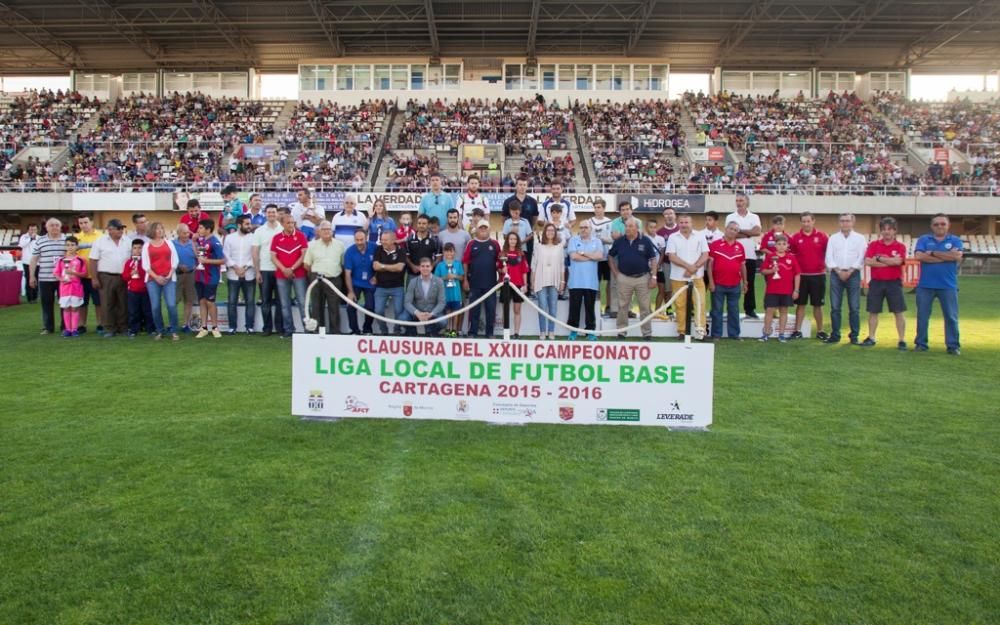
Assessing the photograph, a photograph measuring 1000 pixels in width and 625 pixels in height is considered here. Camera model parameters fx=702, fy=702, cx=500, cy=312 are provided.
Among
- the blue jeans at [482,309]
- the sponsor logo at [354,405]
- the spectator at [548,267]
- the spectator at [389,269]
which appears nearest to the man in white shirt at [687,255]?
the spectator at [548,267]

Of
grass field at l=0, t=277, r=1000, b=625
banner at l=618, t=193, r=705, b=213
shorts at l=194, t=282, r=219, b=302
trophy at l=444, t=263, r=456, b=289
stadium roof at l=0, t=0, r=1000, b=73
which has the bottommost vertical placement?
grass field at l=0, t=277, r=1000, b=625

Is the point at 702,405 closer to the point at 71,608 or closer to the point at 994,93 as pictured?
the point at 71,608

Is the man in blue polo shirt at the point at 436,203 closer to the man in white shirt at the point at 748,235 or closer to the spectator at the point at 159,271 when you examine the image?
the spectator at the point at 159,271

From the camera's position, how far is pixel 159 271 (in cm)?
1029

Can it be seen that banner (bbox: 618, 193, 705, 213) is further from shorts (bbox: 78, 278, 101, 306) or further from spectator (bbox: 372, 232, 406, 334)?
shorts (bbox: 78, 278, 101, 306)

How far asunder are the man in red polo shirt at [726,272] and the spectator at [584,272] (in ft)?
5.66

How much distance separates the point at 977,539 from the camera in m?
3.79

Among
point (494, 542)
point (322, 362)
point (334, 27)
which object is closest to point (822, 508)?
point (494, 542)

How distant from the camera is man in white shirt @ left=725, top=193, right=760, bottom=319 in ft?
35.0

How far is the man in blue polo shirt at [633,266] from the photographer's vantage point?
10.2m

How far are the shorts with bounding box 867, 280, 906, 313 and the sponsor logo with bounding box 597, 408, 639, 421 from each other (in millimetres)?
6084

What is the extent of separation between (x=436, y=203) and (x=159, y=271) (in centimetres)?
421

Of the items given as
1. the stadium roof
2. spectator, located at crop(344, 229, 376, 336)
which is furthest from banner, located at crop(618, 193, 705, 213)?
spectator, located at crop(344, 229, 376, 336)

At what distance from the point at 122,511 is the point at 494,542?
221 centimetres
